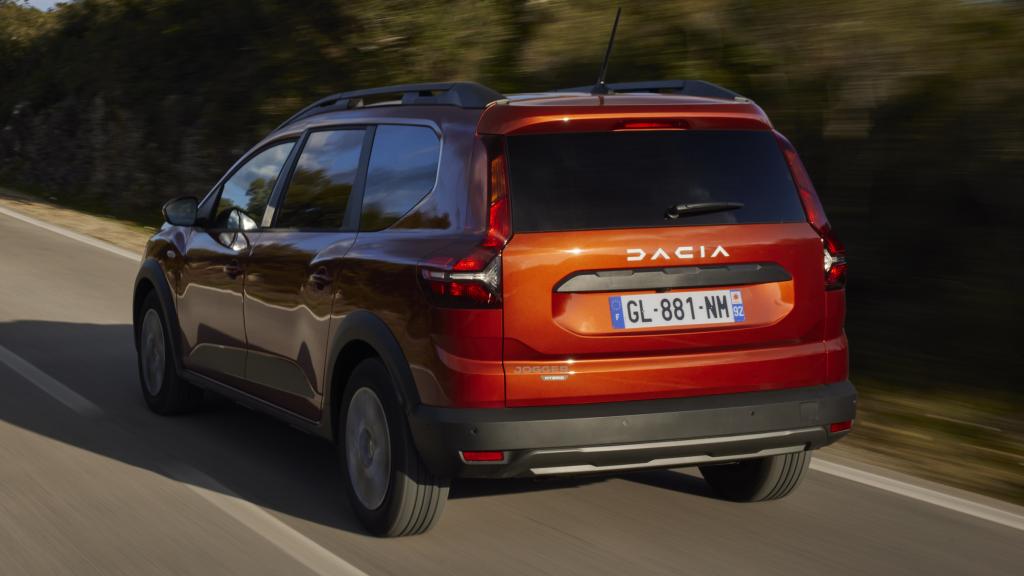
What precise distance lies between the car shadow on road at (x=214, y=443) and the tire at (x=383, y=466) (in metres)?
0.18

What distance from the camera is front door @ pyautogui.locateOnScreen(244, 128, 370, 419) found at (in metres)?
5.46

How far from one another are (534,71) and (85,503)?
9117 millimetres

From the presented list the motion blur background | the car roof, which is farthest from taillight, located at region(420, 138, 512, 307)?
the motion blur background

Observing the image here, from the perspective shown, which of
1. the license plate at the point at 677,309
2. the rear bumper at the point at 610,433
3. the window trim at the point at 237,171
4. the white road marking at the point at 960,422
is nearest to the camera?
the rear bumper at the point at 610,433

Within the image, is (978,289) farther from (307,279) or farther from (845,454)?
(307,279)

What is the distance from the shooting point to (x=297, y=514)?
5383 millimetres

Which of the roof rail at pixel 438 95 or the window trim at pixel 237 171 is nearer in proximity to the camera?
the roof rail at pixel 438 95

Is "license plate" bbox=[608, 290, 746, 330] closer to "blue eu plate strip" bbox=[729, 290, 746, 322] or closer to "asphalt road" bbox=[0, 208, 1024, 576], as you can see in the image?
"blue eu plate strip" bbox=[729, 290, 746, 322]

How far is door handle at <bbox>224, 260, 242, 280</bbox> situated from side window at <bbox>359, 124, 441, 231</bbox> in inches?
48.1

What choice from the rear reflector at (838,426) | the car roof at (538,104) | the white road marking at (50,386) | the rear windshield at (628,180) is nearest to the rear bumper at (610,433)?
the rear reflector at (838,426)

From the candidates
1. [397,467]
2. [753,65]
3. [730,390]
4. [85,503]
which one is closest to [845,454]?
[730,390]

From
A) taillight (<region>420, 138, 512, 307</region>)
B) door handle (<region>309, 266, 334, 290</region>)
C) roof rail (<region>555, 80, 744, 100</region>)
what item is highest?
roof rail (<region>555, 80, 744, 100</region>)

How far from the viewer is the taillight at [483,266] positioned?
4512 mm

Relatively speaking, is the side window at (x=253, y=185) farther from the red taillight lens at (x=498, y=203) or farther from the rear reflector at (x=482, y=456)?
the rear reflector at (x=482, y=456)
